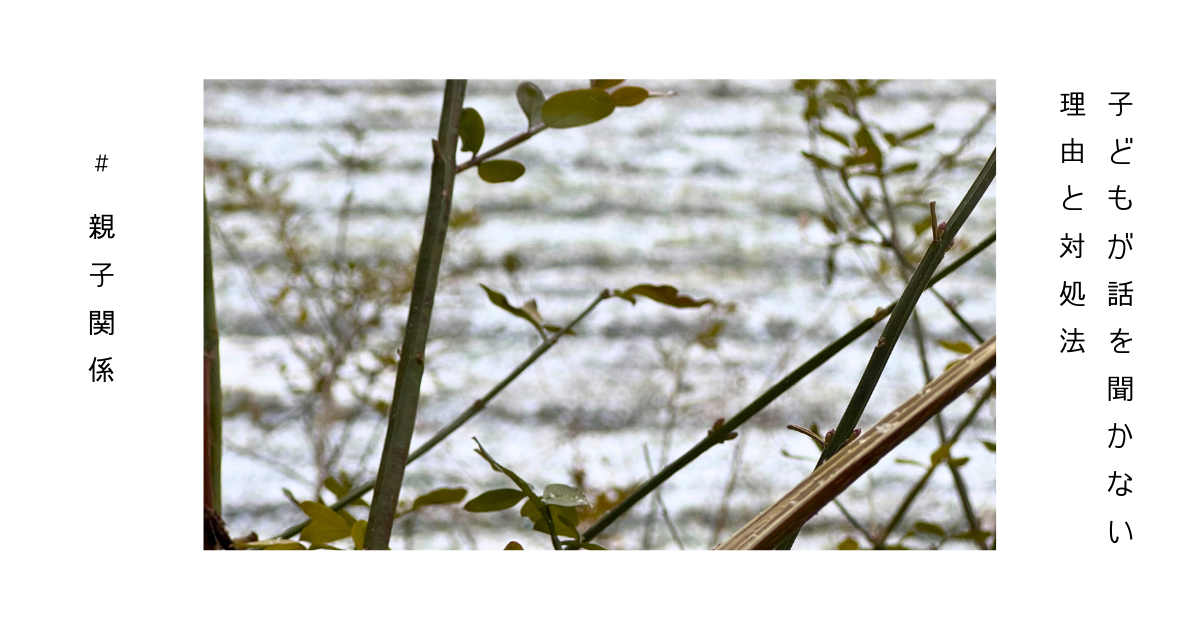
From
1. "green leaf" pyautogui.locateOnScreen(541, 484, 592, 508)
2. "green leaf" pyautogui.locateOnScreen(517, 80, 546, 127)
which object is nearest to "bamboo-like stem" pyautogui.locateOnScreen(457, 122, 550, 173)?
"green leaf" pyautogui.locateOnScreen(517, 80, 546, 127)

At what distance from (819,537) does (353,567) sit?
0.70m

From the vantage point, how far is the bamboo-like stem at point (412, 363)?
0.31 m

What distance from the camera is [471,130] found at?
0.34 m

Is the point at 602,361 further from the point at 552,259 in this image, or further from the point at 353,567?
the point at 353,567

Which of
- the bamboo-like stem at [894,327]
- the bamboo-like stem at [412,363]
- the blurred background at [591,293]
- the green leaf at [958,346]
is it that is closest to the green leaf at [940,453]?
the green leaf at [958,346]

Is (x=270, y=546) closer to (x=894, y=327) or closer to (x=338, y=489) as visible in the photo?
(x=338, y=489)

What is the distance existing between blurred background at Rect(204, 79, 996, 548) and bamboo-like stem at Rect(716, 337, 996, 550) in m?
0.58

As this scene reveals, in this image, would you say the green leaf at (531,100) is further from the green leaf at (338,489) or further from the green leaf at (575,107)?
the green leaf at (338,489)

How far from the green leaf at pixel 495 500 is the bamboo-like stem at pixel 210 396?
100 millimetres

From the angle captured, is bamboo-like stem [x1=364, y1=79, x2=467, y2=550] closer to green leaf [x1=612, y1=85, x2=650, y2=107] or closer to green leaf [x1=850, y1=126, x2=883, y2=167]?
green leaf [x1=612, y1=85, x2=650, y2=107]

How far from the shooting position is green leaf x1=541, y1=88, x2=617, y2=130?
12.6 inches

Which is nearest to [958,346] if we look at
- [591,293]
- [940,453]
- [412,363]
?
[940,453]

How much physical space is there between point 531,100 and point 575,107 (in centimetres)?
2
